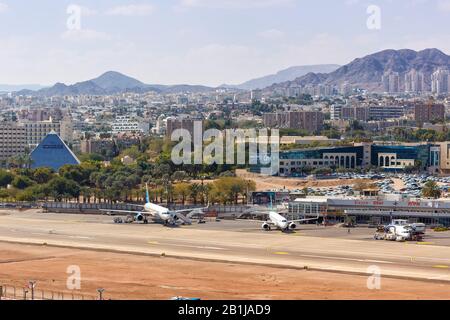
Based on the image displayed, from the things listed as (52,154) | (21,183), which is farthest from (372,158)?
(21,183)

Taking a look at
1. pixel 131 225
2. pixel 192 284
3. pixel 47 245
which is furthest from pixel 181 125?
pixel 192 284

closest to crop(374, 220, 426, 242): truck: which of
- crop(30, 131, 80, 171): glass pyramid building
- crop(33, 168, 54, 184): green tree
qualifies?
crop(33, 168, 54, 184): green tree

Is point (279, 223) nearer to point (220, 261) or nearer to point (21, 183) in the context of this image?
point (220, 261)

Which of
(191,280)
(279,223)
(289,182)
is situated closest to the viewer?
(191,280)

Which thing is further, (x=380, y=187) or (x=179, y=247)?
(x=380, y=187)

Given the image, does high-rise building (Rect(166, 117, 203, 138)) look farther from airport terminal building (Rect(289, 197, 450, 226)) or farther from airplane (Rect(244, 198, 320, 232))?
airplane (Rect(244, 198, 320, 232))

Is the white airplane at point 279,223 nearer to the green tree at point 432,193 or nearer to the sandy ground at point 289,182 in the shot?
the green tree at point 432,193
